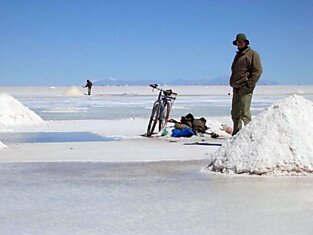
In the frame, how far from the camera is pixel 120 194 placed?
20.2ft

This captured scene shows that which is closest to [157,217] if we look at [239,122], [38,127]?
[239,122]

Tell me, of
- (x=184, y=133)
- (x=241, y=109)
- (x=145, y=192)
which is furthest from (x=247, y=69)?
(x=145, y=192)

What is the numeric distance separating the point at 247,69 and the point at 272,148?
3.49 m

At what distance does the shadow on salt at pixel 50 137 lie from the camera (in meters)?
12.1

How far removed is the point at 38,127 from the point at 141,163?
7643 mm

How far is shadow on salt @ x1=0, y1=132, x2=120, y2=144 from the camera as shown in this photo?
12.1 m

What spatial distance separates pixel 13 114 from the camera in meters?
16.6

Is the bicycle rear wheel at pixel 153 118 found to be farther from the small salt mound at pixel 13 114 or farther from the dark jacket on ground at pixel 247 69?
the small salt mound at pixel 13 114

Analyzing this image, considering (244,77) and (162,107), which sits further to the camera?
(162,107)

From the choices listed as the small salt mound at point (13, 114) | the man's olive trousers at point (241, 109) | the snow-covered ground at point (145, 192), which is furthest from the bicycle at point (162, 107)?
the small salt mound at point (13, 114)

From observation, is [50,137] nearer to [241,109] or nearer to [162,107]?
[162,107]

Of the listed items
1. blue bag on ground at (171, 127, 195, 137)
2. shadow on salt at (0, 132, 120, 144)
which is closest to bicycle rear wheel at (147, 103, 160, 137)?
blue bag on ground at (171, 127, 195, 137)

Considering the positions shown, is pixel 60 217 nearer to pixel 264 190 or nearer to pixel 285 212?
pixel 285 212

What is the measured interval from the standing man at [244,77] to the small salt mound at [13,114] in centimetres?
719
